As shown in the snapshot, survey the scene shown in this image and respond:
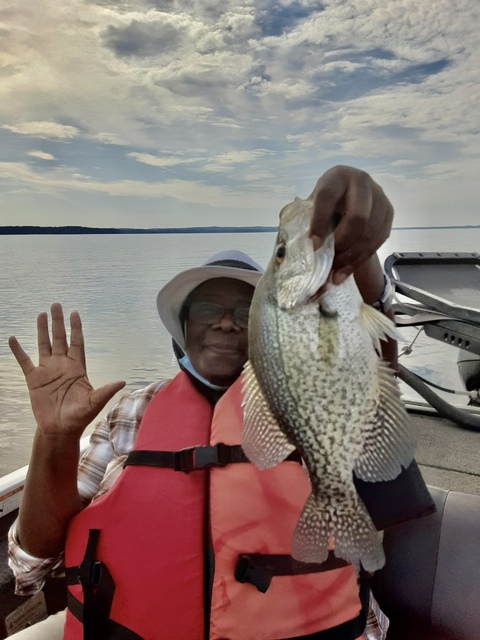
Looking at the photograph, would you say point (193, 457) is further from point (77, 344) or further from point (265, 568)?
point (77, 344)

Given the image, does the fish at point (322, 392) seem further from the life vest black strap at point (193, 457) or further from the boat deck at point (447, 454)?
the boat deck at point (447, 454)

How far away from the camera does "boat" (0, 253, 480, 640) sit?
1.94 metres

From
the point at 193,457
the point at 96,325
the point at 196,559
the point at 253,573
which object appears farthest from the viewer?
the point at 96,325

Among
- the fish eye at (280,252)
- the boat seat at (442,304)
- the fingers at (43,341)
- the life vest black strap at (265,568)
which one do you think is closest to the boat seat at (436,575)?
the life vest black strap at (265,568)

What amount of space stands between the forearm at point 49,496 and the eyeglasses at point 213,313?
0.68 m

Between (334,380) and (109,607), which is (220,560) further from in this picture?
(334,380)

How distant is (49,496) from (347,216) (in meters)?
1.47

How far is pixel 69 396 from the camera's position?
72.1 inches

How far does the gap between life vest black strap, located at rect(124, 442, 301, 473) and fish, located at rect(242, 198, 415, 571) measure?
1.73ft

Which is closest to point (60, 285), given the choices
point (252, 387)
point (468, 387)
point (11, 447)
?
point (11, 447)

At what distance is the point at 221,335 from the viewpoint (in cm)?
210

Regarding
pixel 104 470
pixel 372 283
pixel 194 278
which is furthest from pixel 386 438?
pixel 104 470

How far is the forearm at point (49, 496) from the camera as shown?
1.83 m

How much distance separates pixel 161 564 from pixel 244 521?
327mm
